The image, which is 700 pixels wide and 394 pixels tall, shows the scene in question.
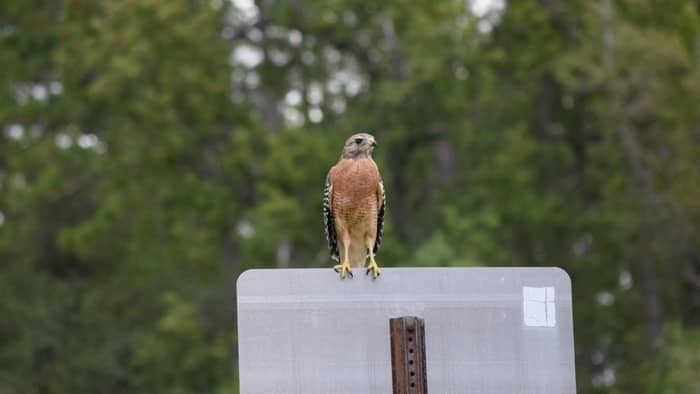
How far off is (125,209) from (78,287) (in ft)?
11.0

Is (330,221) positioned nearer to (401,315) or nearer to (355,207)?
(355,207)

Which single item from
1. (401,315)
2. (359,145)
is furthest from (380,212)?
(401,315)

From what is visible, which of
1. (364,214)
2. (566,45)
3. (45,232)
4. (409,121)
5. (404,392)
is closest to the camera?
(404,392)

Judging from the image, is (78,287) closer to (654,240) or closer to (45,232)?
(45,232)

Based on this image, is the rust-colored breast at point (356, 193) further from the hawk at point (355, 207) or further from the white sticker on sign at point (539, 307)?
the white sticker on sign at point (539, 307)

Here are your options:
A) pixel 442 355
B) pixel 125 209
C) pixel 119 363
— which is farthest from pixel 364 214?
pixel 119 363

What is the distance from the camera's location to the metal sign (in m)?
3.64

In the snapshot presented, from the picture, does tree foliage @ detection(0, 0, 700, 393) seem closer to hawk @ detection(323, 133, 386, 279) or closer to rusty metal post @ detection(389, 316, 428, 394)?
hawk @ detection(323, 133, 386, 279)

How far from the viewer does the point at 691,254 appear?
2153cm

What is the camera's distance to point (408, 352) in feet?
11.9

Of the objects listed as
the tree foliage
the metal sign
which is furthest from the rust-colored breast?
the tree foliage

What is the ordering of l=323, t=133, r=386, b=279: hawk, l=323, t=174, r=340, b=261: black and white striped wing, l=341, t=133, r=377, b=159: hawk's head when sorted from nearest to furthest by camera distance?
l=323, t=133, r=386, b=279: hawk, l=323, t=174, r=340, b=261: black and white striped wing, l=341, t=133, r=377, b=159: hawk's head

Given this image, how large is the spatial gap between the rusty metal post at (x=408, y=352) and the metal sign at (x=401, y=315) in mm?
24

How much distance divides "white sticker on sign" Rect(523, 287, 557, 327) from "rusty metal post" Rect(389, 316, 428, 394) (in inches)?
10.0
